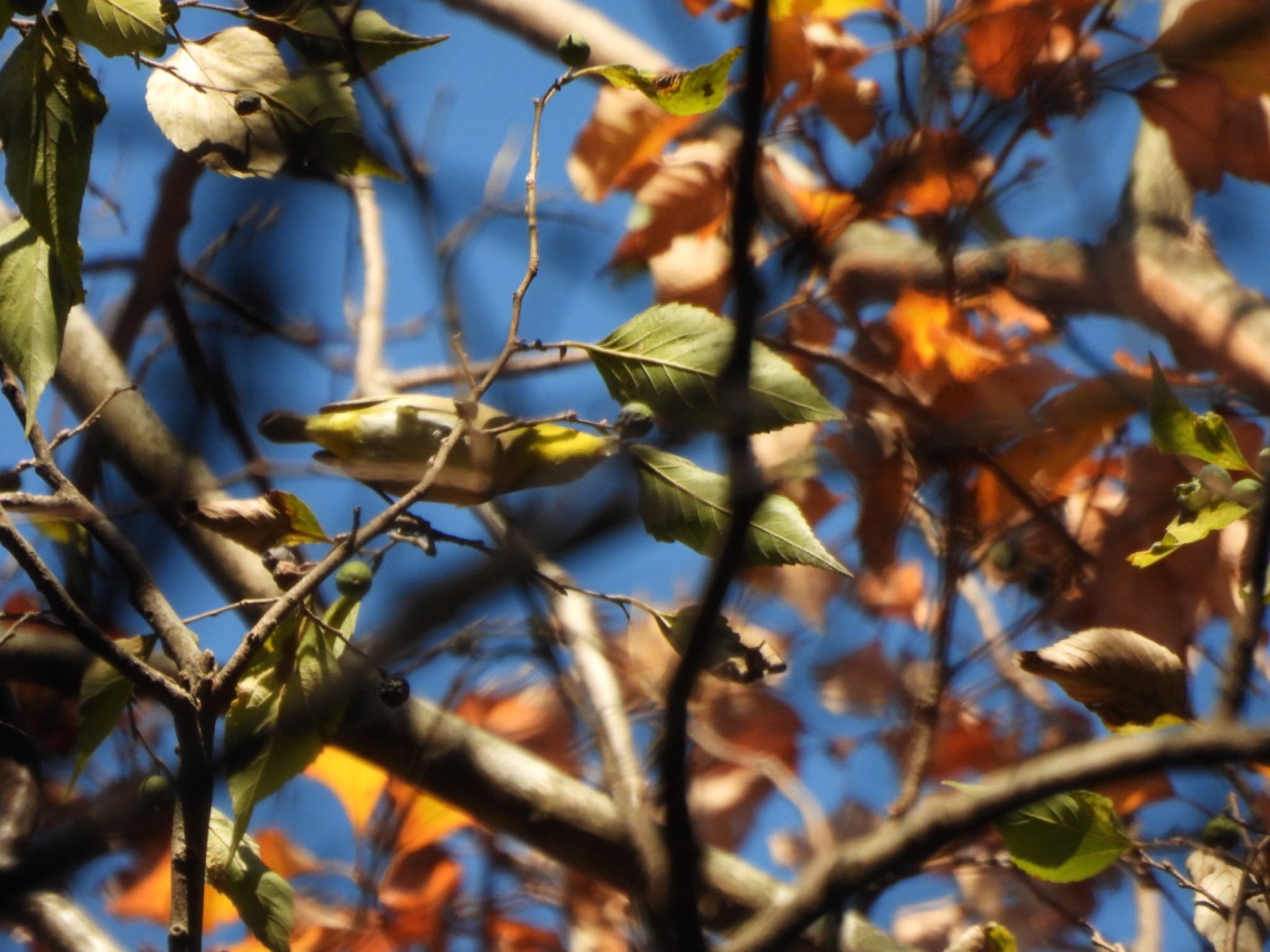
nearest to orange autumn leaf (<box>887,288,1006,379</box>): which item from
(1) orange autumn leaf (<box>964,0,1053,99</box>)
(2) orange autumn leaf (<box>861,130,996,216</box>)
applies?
(2) orange autumn leaf (<box>861,130,996,216</box>)

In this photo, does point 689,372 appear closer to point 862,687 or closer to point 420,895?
point 862,687

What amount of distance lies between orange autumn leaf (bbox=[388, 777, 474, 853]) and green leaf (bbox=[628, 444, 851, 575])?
445mm

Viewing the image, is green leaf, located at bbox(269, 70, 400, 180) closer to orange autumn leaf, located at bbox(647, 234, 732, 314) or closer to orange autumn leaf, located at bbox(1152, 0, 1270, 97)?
orange autumn leaf, located at bbox(647, 234, 732, 314)

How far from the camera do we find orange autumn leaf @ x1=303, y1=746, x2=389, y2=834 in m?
1.06

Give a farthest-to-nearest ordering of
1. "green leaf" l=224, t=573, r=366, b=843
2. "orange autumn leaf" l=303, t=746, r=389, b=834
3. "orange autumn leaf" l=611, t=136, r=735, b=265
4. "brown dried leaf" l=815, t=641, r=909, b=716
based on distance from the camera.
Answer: "orange autumn leaf" l=611, t=136, r=735, b=265 → "orange autumn leaf" l=303, t=746, r=389, b=834 → "brown dried leaf" l=815, t=641, r=909, b=716 → "green leaf" l=224, t=573, r=366, b=843

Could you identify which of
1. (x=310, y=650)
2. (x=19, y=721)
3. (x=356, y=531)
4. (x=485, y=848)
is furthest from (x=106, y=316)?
(x=356, y=531)

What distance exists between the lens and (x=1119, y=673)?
67cm

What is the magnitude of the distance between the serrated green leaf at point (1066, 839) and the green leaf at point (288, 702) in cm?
38

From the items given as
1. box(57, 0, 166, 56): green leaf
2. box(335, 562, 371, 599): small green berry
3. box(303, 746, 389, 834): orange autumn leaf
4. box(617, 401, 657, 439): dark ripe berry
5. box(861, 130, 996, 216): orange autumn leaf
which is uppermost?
box(861, 130, 996, 216): orange autumn leaf

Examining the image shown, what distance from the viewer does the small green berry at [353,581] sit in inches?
25.6

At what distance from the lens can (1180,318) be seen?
44.2 inches

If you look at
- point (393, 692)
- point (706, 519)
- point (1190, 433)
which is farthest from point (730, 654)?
point (1190, 433)

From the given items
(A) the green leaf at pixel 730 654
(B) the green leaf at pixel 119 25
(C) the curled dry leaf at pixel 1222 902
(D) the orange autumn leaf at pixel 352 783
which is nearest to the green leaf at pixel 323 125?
(B) the green leaf at pixel 119 25

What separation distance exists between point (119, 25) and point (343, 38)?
0.16 meters
